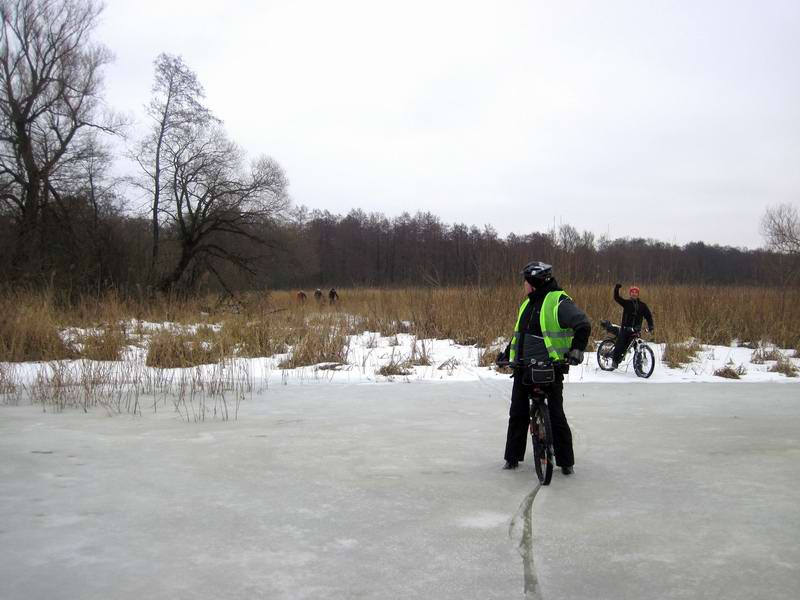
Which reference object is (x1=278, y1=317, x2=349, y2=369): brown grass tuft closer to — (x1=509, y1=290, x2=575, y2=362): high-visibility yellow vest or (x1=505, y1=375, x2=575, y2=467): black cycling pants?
(x1=505, y1=375, x2=575, y2=467): black cycling pants

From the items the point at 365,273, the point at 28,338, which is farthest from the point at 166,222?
the point at 28,338

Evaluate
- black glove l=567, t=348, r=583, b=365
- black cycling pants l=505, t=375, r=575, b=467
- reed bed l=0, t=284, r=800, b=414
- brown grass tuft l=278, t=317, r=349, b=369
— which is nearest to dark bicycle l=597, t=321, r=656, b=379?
reed bed l=0, t=284, r=800, b=414

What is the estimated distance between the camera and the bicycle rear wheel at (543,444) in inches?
173

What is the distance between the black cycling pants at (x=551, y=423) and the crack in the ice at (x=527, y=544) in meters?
0.39

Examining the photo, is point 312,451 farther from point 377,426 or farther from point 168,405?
point 168,405

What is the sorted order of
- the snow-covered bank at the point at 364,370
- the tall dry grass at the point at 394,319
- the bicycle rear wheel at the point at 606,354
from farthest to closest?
1. the tall dry grass at the point at 394,319
2. the bicycle rear wheel at the point at 606,354
3. the snow-covered bank at the point at 364,370

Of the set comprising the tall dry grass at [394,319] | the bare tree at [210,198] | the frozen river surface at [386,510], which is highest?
the bare tree at [210,198]

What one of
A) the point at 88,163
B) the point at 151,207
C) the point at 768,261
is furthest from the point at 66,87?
the point at 768,261

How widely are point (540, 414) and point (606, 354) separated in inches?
269

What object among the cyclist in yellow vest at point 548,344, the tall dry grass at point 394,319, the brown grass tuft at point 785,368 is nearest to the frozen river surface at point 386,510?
the cyclist in yellow vest at point 548,344

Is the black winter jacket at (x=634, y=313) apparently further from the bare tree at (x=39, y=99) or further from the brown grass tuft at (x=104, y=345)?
the bare tree at (x=39, y=99)

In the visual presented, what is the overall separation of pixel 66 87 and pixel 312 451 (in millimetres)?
20818

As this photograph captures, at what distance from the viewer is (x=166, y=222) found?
79.6ft

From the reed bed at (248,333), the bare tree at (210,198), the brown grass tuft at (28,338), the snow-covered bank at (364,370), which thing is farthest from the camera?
the bare tree at (210,198)
